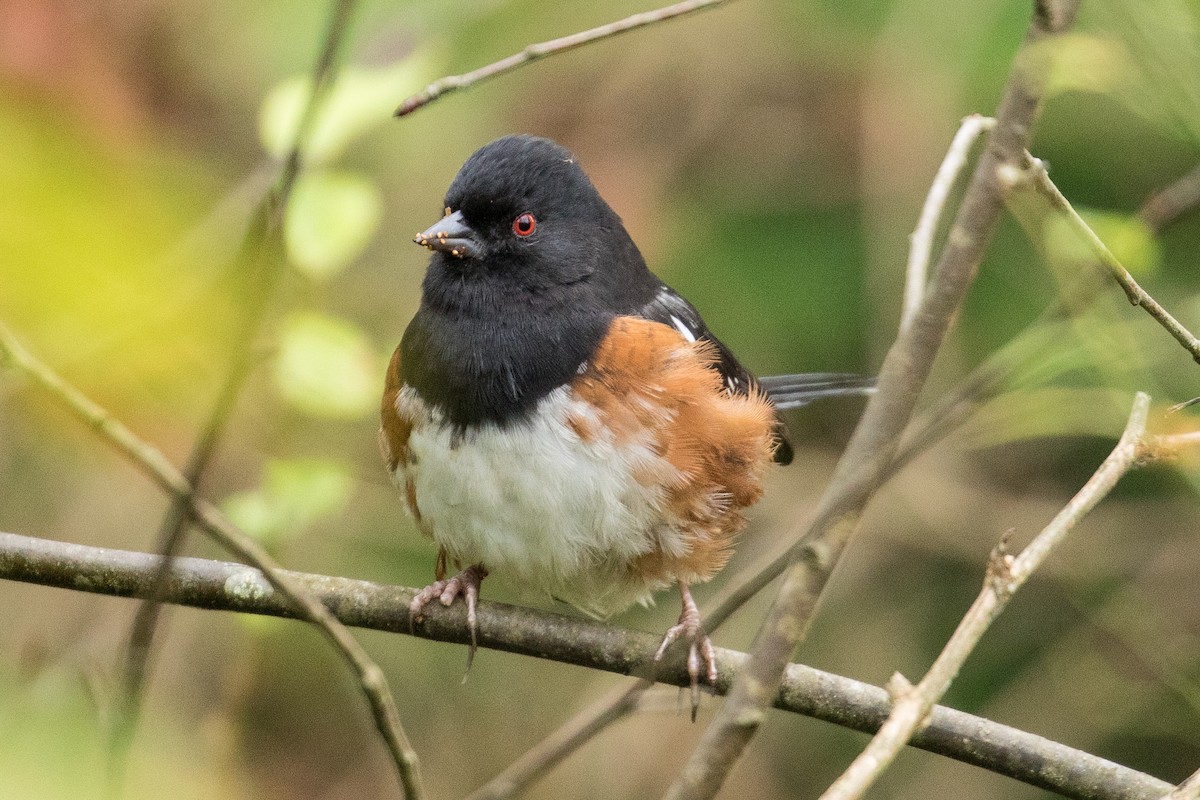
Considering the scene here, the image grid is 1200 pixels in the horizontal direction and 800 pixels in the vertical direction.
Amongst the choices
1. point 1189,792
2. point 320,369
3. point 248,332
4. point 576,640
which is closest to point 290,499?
point 320,369

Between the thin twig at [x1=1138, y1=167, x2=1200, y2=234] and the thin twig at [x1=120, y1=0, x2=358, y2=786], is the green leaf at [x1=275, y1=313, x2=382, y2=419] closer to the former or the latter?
the thin twig at [x1=120, y1=0, x2=358, y2=786]

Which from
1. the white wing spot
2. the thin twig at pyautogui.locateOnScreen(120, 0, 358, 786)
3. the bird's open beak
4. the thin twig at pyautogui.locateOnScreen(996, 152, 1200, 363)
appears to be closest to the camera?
the thin twig at pyautogui.locateOnScreen(120, 0, 358, 786)

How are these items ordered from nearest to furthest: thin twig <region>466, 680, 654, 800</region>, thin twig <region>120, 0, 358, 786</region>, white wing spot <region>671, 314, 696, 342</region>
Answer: thin twig <region>120, 0, 358, 786</region>
thin twig <region>466, 680, 654, 800</region>
white wing spot <region>671, 314, 696, 342</region>

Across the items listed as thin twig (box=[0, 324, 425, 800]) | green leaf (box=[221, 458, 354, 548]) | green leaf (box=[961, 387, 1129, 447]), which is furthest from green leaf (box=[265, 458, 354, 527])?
green leaf (box=[961, 387, 1129, 447])

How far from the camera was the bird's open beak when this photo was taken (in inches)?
99.1

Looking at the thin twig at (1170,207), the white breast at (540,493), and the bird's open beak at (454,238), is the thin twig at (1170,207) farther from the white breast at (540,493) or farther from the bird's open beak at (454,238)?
the bird's open beak at (454,238)

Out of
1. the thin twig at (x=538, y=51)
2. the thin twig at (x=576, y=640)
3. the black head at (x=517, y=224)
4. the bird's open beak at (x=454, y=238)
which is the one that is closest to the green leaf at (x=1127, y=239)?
the thin twig at (x=538, y=51)

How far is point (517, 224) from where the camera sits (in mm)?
2605

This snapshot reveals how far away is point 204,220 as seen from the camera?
1616mm

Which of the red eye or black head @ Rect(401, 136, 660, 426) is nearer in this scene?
black head @ Rect(401, 136, 660, 426)

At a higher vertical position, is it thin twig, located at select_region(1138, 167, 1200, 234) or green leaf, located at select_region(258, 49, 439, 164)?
green leaf, located at select_region(258, 49, 439, 164)

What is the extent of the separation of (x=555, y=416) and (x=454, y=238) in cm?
45

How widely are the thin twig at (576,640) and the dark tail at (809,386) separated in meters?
1.36

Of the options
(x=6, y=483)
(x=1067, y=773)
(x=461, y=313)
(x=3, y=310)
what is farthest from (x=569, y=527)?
(x=6, y=483)
